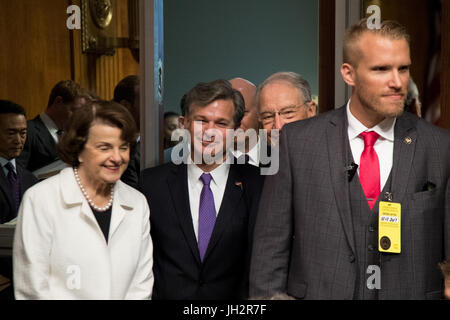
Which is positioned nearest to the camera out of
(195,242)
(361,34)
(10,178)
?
(361,34)

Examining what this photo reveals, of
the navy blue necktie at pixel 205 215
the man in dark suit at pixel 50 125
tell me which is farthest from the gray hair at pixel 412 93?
the man in dark suit at pixel 50 125

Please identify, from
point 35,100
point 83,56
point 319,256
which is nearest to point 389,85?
point 319,256

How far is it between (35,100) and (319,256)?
1.72m

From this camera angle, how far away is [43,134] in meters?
2.85

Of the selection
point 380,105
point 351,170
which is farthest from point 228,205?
point 380,105

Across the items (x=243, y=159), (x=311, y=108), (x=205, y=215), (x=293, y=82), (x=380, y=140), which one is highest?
(x=293, y=82)

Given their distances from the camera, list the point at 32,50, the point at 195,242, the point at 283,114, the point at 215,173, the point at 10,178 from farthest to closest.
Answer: the point at 32,50 < the point at 10,178 < the point at 283,114 < the point at 215,173 < the point at 195,242

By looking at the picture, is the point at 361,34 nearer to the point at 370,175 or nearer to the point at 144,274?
the point at 370,175

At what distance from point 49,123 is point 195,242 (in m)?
1.08

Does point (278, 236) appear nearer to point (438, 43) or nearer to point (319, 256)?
point (319, 256)

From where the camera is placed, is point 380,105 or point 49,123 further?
point 49,123

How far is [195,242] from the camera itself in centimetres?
237

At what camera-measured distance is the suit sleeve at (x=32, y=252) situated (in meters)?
2.09
